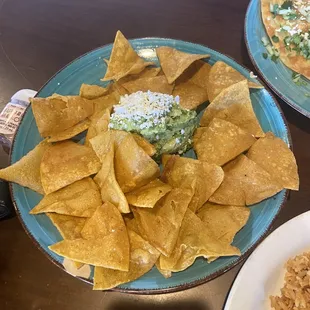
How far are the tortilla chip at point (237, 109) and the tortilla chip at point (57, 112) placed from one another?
41 centimetres

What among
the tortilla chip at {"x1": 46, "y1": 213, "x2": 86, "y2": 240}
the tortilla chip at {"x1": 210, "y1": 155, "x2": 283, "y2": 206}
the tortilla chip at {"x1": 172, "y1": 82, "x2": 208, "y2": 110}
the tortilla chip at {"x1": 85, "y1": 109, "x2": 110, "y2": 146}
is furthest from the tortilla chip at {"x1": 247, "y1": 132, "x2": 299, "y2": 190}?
the tortilla chip at {"x1": 46, "y1": 213, "x2": 86, "y2": 240}

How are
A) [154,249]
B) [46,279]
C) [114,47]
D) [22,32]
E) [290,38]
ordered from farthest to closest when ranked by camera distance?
[22,32] < [290,38] < [114,47] < [46,279] < [154,249]

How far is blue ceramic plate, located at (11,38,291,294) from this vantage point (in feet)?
3.95

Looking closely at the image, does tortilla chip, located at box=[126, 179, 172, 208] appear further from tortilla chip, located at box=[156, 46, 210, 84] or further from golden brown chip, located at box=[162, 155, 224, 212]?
tortilla chip, located at box=[156, 46, 210, 84]

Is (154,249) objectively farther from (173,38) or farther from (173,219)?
(173,38)

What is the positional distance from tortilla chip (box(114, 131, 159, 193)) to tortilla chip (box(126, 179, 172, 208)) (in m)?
0.02

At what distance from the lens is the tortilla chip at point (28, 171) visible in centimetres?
129

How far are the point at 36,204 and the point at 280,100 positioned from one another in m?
0.91

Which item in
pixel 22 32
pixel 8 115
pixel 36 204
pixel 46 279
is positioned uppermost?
pixel 22 32

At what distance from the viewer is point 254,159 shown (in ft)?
4.51

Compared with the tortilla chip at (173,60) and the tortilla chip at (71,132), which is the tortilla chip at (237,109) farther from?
the tortilla chip at (71,132)

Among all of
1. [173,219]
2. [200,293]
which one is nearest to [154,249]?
[173,219]

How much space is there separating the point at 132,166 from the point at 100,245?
241mm

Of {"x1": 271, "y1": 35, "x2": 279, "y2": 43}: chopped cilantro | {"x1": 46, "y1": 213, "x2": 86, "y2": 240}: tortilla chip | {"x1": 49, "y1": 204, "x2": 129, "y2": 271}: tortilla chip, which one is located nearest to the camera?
{"x1": 49, "y1": 204, "x2": 129, "y2": 271}: tortilla chip
